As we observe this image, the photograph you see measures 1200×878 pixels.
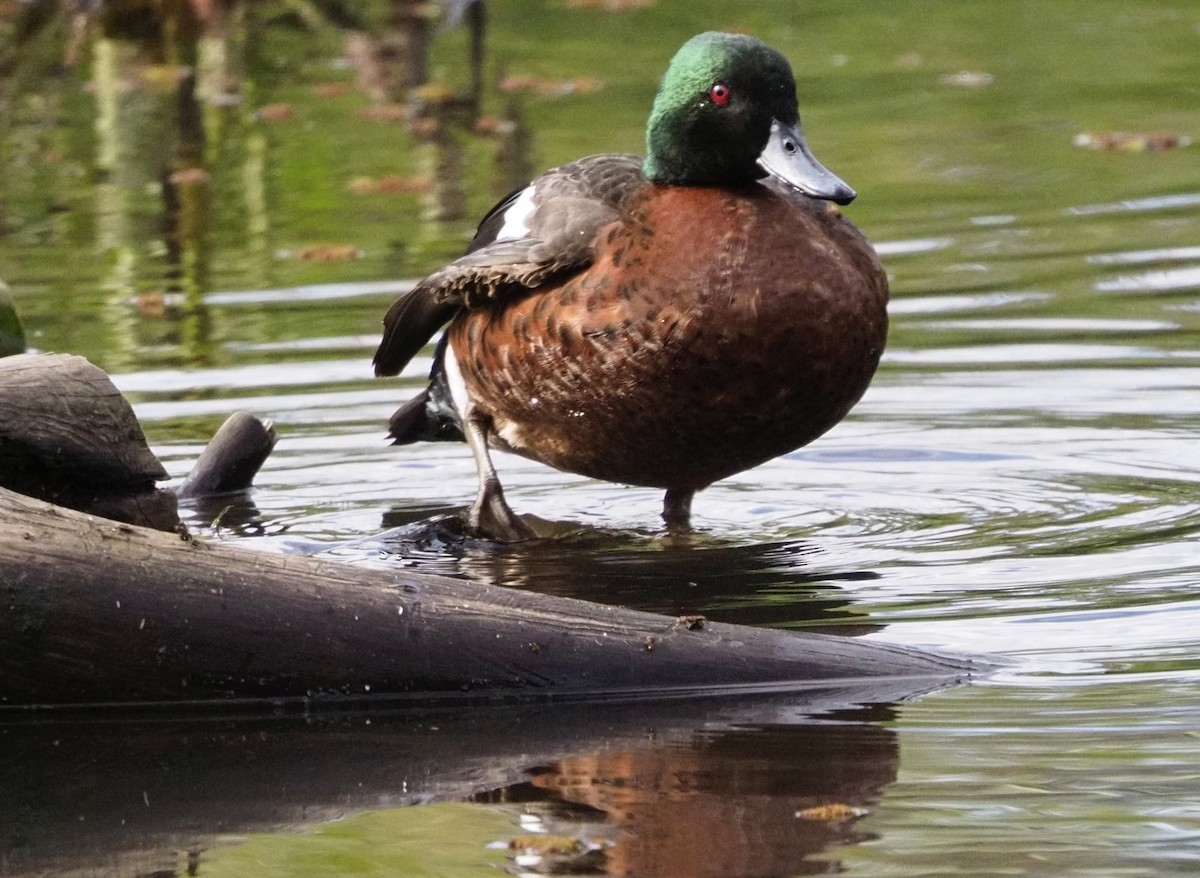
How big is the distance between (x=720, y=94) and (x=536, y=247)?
1.97 feet

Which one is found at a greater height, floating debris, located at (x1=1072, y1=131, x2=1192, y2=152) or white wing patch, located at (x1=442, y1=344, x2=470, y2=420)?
floating debris, located at (x1=1072, y1=131, x2=1192, y2=152)

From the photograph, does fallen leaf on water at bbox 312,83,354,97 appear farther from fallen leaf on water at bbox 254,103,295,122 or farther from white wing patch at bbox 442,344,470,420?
white wing patch at bbox 442,344,470,420

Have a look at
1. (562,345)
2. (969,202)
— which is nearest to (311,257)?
(969,202)

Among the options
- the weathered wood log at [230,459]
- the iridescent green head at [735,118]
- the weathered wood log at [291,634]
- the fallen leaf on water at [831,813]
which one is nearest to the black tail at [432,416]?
the weathered wood log at [230,459]

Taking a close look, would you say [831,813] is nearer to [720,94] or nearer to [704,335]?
[704,335]

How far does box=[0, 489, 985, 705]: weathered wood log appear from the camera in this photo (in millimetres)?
3629

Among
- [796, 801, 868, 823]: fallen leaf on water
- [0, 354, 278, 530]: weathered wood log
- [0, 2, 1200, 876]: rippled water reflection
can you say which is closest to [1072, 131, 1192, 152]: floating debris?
[0, 2, 1200, 876]: rippled water reflection

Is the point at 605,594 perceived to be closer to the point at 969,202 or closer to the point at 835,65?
the point at 969,202

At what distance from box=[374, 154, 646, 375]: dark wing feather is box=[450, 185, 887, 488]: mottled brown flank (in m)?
0.07

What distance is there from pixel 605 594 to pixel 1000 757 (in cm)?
164

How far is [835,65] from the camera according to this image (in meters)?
13.1

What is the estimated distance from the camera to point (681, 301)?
4949 millimetres

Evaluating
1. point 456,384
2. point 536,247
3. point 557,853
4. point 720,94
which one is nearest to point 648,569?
point 536,247

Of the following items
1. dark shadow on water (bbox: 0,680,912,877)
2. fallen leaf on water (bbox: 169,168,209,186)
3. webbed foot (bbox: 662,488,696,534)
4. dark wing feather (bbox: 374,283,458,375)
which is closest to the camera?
dark shadow on water (bbox: 0,680,912,877)
